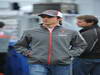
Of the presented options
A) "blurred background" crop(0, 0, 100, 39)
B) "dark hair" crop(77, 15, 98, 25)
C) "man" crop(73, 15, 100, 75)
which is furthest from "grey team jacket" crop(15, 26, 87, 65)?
"blurred background" crop(0, 0, 100, 39)

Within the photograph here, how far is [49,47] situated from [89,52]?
1610 millimetres

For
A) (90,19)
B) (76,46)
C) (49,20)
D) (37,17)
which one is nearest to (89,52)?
(90,19)

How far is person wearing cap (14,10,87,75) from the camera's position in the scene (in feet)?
22.3

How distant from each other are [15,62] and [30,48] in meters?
1.15

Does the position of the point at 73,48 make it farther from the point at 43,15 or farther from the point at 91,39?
the point at 91,39

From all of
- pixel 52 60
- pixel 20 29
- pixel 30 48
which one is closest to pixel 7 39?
pixel 30 48

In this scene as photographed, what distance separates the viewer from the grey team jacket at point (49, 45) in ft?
22.3

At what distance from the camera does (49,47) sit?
6797 mm

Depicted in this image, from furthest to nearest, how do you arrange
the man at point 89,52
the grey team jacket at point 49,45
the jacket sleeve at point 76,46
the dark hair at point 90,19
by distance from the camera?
the dark hair at point 90,19
the man at point 89,52
the jacket sleeve at point 76,46
the grey team jacket at point 49,45

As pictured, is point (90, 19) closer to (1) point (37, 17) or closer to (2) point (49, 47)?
(2) point (49, 47)

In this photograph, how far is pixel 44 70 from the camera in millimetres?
6832

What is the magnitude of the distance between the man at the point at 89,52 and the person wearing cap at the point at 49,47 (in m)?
1.25

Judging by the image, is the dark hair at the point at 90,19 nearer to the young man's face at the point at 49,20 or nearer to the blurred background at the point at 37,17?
the young man's face at the point at 49,20

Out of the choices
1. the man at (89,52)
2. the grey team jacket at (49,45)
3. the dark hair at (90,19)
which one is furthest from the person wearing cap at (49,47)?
the dark hair at (90,19)
